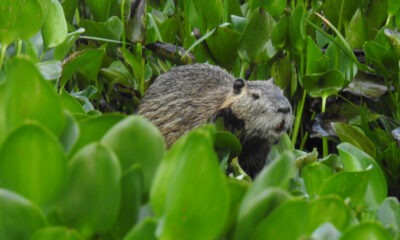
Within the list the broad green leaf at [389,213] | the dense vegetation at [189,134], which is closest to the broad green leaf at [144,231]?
the dense vegetation at [189,134]

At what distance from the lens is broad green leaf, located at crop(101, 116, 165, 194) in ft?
4.91

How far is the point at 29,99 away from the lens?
1.51 metres

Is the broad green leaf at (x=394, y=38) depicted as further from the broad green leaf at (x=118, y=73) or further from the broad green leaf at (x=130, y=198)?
the broad green leaf at (x=130, y=198)

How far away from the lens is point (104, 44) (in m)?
4.52

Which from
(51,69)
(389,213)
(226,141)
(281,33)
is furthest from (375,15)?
(389,213)

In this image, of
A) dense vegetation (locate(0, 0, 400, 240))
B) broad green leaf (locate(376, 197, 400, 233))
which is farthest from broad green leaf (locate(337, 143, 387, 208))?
broad green leaf (locate(376, 197, 400, 233))

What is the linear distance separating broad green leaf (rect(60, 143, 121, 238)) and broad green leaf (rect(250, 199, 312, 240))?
0.22 metres

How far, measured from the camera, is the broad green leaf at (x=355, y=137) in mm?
3682

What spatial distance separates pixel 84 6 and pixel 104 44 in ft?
1.68

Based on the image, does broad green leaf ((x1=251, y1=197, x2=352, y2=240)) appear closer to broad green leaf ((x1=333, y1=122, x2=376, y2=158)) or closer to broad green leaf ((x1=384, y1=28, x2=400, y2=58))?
broad green leaf ((x1=333, y1=122, x2=376, y2=158))

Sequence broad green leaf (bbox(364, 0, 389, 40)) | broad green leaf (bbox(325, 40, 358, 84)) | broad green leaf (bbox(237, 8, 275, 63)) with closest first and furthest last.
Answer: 1. broad green leaf (bbox(325, 40, 358, 84))
2. broad green leaf (bbox(237, 8, 275, 63))
3. broad green leaf (bbox(364, 0, 389, 40))

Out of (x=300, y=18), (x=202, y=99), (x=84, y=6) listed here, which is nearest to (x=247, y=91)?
(x=202, y=99)

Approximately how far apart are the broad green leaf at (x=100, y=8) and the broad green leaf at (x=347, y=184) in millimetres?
2416

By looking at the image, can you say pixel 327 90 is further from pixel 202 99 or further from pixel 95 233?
pixel 95 233
